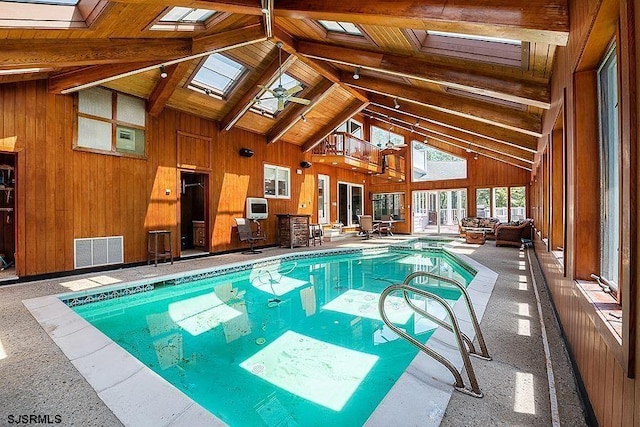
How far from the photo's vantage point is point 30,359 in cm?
253

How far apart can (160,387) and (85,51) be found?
461 cm

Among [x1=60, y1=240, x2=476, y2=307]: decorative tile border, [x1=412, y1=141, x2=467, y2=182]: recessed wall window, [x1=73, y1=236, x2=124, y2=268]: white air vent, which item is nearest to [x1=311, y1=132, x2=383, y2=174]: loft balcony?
[x1=412, y1=141, x2=467, y2=182]: recessed wall window

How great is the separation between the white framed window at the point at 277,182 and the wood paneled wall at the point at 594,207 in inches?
327

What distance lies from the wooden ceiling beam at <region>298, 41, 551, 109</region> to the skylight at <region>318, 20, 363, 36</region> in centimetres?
32

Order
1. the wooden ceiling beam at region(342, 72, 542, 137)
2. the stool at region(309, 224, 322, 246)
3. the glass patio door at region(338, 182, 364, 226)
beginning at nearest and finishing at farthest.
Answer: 1. the wooden ceiling beam at region(342, 72, 542, 137)
2. the stool at region(309, 224, 322, 246)
3. the glass patio door at region(338, 182, 364, 226)

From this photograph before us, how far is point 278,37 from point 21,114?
4575 mm

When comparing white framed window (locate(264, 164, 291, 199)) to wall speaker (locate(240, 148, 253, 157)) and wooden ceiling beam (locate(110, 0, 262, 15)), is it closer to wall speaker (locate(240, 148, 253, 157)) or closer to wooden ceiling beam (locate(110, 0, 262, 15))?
wall speaker (locate(240, 148, 253, 157))

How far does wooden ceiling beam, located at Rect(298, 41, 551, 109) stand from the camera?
3658 mm

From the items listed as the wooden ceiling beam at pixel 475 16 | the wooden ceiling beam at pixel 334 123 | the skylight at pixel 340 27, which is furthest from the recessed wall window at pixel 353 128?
the wooden ceiling beam at pixel 475 16

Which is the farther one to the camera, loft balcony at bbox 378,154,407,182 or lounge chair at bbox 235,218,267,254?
loft balcony at bbox 378,154,407,182

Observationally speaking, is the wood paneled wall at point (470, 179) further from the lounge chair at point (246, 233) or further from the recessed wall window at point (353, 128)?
the lounge chair at point (246, 233)

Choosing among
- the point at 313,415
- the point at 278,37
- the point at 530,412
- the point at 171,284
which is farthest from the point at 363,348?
the point at 278,37

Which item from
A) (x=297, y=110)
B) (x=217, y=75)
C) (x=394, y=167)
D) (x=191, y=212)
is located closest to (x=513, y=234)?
(x=394, y=167)

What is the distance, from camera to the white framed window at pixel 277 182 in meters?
10.2
